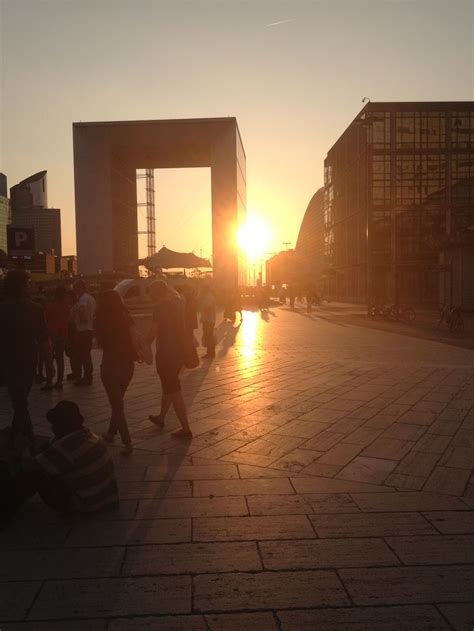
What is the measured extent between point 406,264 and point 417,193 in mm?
8173

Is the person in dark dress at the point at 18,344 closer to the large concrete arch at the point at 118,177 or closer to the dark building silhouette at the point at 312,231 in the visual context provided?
the large concrete arch at the point at 118,177

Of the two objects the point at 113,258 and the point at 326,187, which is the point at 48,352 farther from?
the point at 326,187

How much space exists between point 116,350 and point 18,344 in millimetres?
940

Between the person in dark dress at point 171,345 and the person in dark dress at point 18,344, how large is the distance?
4.35ft

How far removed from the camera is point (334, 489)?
13.8 feet

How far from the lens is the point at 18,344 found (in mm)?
4660

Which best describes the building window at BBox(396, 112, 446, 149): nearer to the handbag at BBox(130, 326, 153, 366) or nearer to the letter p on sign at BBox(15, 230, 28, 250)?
the letter p on sign at BBox(15, 230, 28, 250)

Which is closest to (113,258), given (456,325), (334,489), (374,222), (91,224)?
(91,224)

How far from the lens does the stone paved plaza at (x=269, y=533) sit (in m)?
2.61

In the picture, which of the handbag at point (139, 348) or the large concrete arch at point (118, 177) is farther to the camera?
the large concrete arch at point (118, 177)

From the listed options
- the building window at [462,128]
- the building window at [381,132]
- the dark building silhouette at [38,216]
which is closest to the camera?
the building window at [381,132]

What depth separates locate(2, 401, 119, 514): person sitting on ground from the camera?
11.9ft

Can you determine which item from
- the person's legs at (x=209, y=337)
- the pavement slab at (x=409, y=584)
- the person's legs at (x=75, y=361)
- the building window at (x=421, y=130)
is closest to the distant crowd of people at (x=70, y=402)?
the pavement slab at (x=409, y=584)

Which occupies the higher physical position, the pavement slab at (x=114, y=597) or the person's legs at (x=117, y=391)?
the person's legs at (x=117, y=391)
